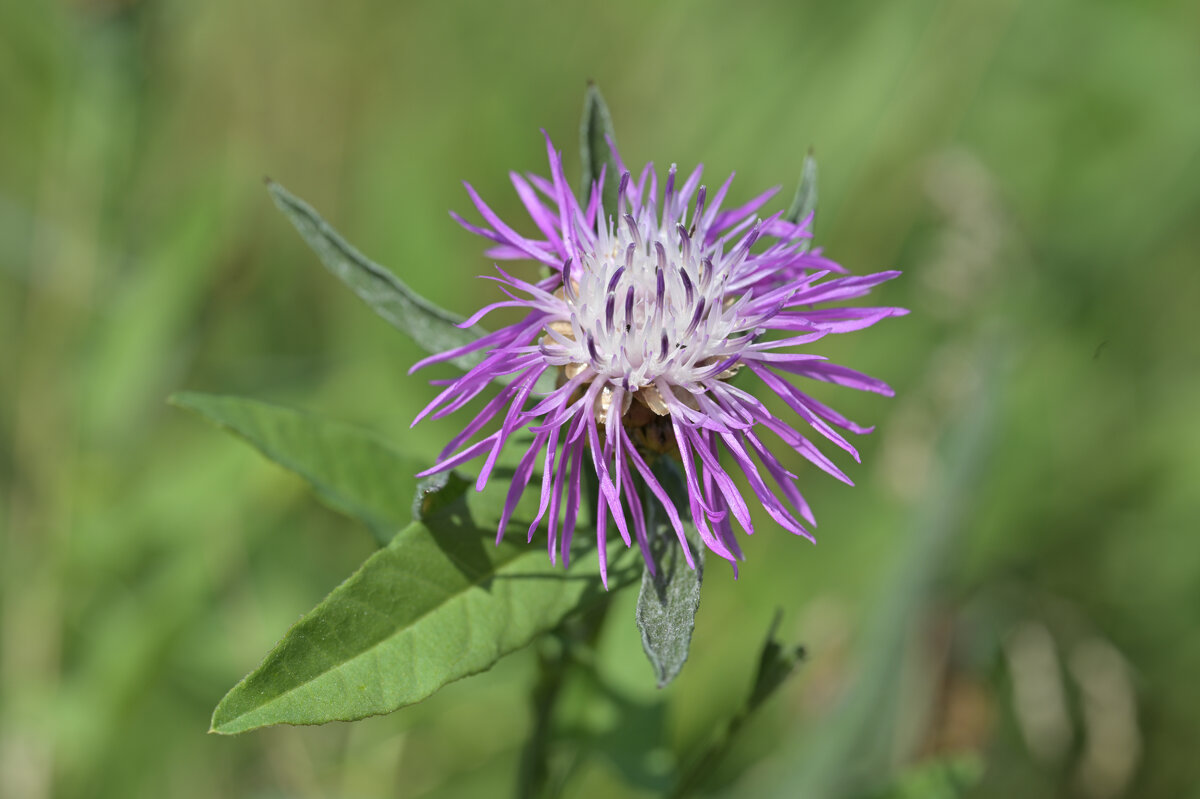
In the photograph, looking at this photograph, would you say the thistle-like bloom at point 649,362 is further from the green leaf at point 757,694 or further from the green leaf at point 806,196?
the green leaf at point 757,694

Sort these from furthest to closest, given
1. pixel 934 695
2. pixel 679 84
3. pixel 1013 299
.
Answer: pixel 679 84 → pixel 1013 299 → pixel 934 695

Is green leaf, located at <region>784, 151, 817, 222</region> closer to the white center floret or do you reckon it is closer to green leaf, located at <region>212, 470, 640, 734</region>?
the white center floret

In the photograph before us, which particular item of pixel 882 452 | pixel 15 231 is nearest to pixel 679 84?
pixel 882 452

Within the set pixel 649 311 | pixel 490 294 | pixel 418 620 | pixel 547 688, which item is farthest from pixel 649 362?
pixel 490 294

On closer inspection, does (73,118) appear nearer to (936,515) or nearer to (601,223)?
(601,223)

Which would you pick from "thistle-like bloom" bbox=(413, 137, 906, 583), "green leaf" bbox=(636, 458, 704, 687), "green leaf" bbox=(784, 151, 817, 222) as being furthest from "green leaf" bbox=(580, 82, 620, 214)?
"green leaf" bbox=(636, 458, 704, 687)

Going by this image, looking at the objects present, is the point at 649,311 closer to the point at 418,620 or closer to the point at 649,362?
the point at 649,362

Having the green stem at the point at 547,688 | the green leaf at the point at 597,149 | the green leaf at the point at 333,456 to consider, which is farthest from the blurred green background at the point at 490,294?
the green leaf at the point at 597,149

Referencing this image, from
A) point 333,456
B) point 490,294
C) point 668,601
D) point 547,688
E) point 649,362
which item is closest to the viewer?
point 668,601
